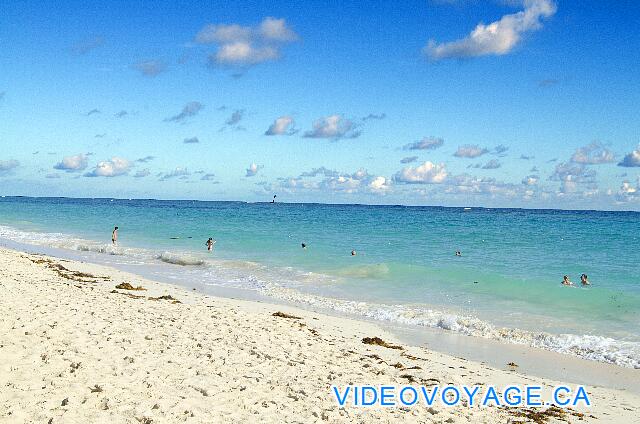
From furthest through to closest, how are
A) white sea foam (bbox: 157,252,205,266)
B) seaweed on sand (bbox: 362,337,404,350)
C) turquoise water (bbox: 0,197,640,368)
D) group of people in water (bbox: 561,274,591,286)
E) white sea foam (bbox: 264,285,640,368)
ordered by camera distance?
1. white sea foam (bbox: 157,252,205,266)
2. group of people in water (bbox: 561,274,591,286)
3. turquoise water (bbox: 0,197,640,368)
4. white sea foam (bbox: 264,285,640,368)
5. seaweed on sand (bbox: 362,337,404,350)

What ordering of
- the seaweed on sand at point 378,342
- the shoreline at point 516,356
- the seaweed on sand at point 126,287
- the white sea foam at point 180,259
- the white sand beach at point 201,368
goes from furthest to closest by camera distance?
the white sea foam at point 180,259, the seaweed on sand at point 126,287, the seaweed on sand at point 378,342, the shoreline at point 516,356, the white sand beach at point 201,368

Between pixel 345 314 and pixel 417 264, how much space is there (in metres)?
14.5

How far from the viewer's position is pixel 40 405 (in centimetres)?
688

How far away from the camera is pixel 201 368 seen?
9023mm

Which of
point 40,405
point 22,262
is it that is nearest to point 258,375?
point 40,405

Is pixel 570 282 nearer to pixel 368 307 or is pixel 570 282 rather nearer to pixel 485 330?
pixel 485 330

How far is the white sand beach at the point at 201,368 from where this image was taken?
23.9ft

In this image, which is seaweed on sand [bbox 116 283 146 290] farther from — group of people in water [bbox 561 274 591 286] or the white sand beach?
group of people in water [bbox 561 274 591 286]

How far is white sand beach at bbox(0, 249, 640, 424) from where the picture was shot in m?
7.28

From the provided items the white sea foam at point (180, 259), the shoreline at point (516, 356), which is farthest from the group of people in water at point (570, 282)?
the white sea foam at point (180, 259)

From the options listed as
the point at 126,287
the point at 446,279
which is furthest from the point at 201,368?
the point at 446,279

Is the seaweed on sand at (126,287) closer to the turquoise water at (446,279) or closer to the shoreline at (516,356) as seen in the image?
the turquoise water at (446,279)

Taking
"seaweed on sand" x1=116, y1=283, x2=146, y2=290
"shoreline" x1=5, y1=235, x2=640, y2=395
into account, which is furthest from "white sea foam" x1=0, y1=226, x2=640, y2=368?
"seaweed on sand" x1=116, y1=283, x2=146, y2=290

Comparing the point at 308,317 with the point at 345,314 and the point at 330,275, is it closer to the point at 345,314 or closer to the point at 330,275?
the point at 345,314
